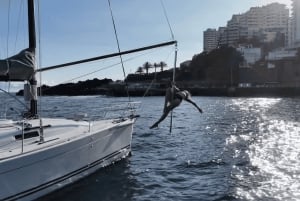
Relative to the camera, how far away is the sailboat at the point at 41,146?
347 inches

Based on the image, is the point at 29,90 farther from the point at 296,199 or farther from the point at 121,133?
the point at 296,199

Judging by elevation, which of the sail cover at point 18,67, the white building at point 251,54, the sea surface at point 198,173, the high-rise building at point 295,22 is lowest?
the sea surface at point 198,173

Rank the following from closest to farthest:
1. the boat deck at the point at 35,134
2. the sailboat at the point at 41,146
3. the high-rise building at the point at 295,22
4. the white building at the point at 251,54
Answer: the sailboat at the point at 41,146, the boat deck at the point at 35,134, the white building at the point at 251,54, the high-rise building at the point at 295,22

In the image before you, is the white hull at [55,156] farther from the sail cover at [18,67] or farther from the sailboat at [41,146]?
the sail cover at [18,67]

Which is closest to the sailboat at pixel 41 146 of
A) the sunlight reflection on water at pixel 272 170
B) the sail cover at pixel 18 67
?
the sail cover at pixel 18 67

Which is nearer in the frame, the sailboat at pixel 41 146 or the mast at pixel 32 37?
the sailboat at pixel 41 146

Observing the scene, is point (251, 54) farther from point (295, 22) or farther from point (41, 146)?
point (41, 146)

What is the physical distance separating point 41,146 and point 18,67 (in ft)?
8.11

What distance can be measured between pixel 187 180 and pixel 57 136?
3.94 meters

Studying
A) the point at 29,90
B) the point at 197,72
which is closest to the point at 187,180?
the point at 29,90

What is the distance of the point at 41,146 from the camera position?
9711 millimetres

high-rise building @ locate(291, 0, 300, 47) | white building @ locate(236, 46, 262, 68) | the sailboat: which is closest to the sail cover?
the sailboat

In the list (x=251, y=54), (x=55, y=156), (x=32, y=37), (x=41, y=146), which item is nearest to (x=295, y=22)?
(x=251, y=54)

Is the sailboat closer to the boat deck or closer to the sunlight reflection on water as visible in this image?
the boat deck
